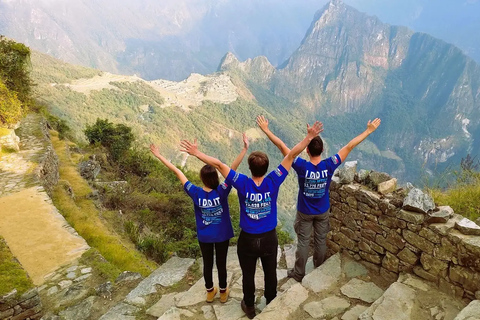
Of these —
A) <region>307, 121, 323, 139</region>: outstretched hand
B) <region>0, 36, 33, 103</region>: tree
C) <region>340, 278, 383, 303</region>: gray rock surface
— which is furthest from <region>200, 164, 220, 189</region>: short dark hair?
<region>0, 36, 33, 103</region>: tree

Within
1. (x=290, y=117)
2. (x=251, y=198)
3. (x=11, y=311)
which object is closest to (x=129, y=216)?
(x=11, y=311)

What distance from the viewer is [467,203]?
552cm

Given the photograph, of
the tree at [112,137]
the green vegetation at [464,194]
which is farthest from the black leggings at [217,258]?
the tree at [112,137]

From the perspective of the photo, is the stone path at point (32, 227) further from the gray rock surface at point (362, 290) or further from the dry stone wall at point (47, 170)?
the gray rock surface at point (362, 290)

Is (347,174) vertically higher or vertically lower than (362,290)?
higher

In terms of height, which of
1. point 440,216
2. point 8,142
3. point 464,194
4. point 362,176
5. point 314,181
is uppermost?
point 8,142

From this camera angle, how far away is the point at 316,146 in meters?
3.77

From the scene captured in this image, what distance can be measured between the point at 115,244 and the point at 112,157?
13.6m

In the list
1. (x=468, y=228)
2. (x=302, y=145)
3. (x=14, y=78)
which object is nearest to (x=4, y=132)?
(x=14, y=78)

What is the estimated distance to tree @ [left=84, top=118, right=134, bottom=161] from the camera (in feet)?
66.3

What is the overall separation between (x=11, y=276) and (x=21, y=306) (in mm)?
735

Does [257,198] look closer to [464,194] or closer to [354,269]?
[354,269]

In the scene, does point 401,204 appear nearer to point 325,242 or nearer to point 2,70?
point 325,242

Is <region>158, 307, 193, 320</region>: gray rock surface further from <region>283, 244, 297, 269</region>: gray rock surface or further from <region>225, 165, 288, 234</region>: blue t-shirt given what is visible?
<region>283, 244, 297, 269</region>: gray rock surface
